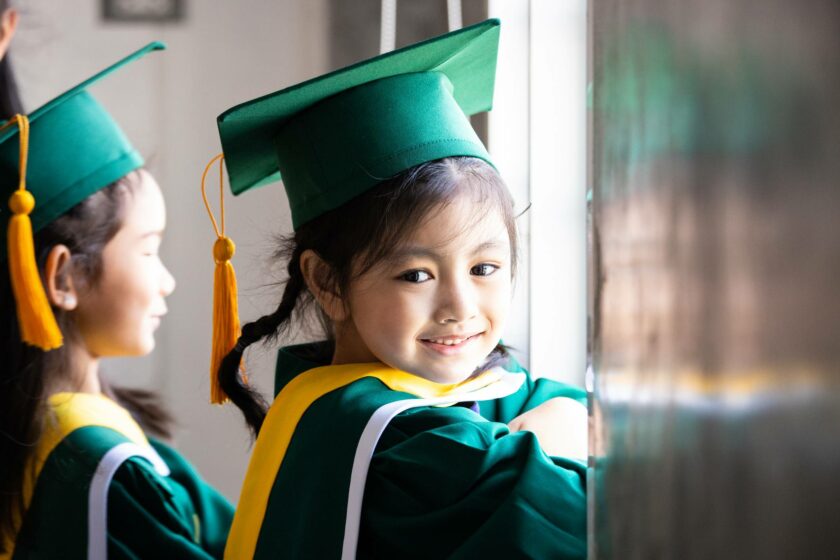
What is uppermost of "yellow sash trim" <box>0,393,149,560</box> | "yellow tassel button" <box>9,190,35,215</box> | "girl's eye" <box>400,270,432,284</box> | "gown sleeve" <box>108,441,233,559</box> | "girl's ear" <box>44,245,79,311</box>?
"yellow tassel button" <box>9,190,35,215</box>

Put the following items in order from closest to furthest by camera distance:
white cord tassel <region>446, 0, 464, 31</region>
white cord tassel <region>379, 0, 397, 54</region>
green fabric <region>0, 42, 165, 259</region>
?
green fabric <region>0, 42, 165, 259</region> < white cord tassel <region>446, 0, 464, 31</region> < white cord tassel <region>379, 0, 397, 54</region>

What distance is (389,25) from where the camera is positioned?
58.1 inches

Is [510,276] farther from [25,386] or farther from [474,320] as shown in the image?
[25,386]

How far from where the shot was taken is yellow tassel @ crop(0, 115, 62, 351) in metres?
1.17

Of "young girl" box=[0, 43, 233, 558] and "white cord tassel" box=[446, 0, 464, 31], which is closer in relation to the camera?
"young girl" box=[0, 43, 233, 558]

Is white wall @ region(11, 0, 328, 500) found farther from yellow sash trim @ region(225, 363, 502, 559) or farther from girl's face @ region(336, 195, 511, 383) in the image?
girl's face @ region(336, 195, 511, 383)

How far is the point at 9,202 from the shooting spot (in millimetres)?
1209

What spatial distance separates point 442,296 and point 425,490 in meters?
0.17

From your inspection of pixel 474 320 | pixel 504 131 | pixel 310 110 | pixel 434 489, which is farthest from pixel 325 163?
pixel 504 131

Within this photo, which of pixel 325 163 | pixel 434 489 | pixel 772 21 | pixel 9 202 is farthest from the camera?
pixel 9 202

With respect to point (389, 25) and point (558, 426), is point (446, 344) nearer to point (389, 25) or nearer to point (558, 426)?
point (558, 426)

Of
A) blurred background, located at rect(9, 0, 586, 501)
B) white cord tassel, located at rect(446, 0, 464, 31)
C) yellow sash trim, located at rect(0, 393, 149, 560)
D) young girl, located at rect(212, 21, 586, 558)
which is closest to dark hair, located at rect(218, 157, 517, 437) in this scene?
young girl, located at rect(212, 21, 586, 558)

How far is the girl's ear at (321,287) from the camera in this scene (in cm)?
93

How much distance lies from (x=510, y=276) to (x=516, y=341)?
1.22 feet
